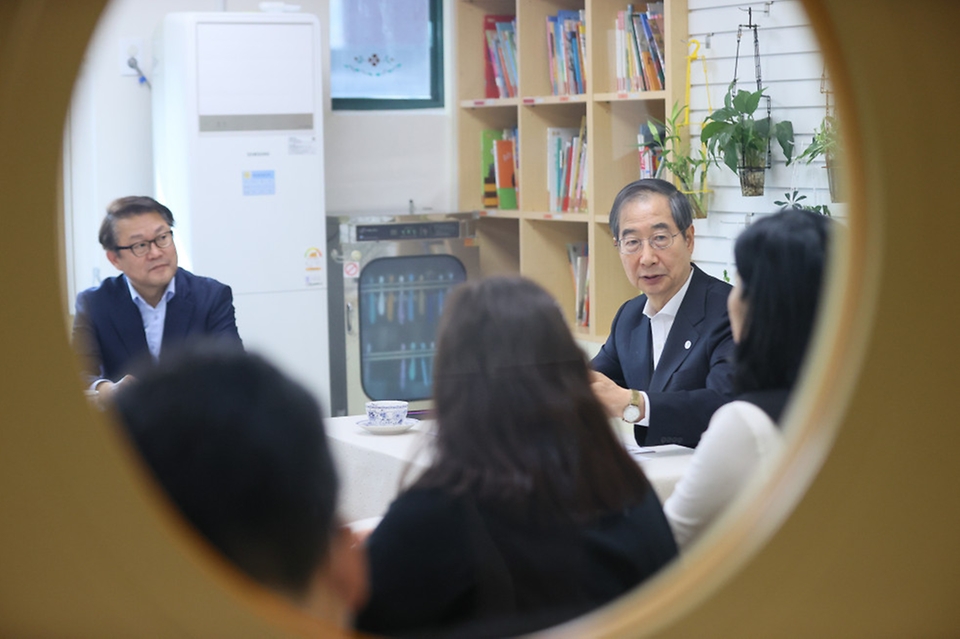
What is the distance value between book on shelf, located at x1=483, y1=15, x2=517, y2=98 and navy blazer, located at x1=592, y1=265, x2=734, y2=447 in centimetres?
147

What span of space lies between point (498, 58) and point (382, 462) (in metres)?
2.11

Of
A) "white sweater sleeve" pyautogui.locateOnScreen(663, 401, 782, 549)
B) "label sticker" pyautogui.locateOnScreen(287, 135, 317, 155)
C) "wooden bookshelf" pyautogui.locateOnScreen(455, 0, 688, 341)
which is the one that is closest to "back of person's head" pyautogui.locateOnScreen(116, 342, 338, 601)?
"white sweater sleeve" pyautogui.locateOnScreen(663, 401, 782, 549)

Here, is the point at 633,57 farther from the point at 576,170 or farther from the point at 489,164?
the point at 489,164

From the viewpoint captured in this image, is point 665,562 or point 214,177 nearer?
point 665,562

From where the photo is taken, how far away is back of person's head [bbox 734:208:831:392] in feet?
2.26

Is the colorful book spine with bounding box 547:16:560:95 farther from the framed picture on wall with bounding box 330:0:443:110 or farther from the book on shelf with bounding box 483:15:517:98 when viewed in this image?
the framed picture on wall with bounding box 330:0:443:110

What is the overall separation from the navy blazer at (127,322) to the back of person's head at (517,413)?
0.17 meters

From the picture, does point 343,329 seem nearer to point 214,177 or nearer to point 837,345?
point 214,177

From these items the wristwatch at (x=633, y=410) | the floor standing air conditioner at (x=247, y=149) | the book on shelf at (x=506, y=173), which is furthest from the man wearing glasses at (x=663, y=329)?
the book on shelf at (x=506, y=173)

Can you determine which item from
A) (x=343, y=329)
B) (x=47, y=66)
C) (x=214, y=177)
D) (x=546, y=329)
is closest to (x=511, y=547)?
(x=546, y=329)

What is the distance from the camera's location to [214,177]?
2.97 m

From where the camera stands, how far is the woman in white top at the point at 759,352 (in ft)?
2.29

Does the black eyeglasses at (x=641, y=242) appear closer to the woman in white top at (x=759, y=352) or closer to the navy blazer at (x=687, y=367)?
the navy blazer at (x=687, y=367)

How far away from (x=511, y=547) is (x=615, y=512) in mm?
137
